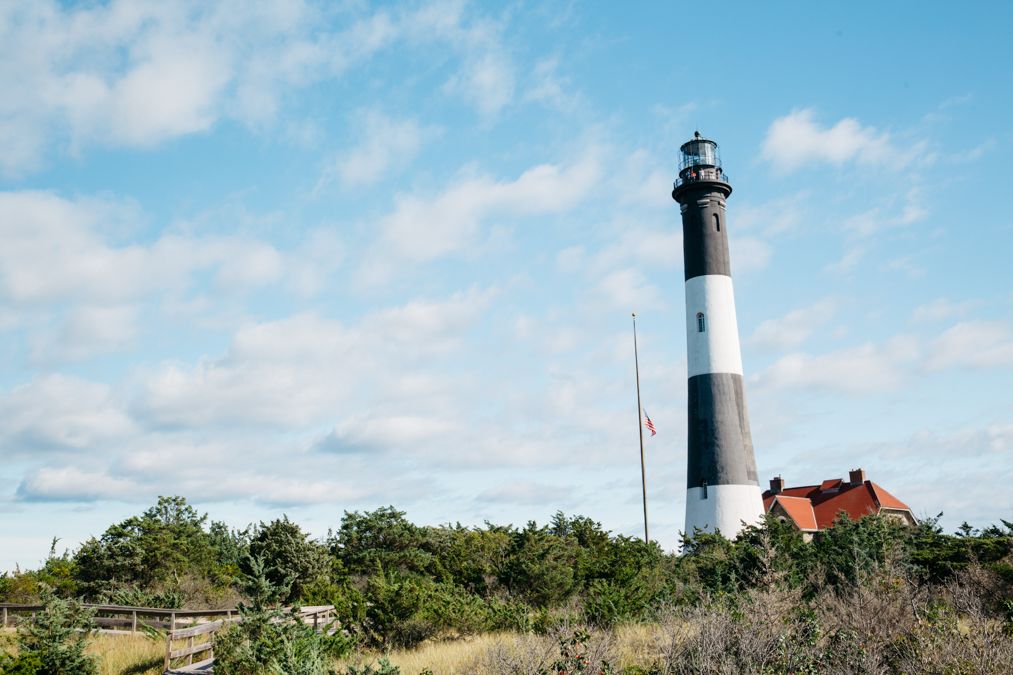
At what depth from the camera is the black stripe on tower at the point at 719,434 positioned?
36.9 meters

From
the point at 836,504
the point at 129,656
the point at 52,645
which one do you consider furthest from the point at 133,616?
the point at 836,504

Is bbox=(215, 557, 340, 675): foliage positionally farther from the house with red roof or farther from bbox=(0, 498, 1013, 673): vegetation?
the house with red roof

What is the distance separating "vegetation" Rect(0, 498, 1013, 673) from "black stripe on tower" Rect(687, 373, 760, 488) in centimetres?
334

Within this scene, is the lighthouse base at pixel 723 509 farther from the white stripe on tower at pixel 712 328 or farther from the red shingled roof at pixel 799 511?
the red shingled roof at pixel 799 511

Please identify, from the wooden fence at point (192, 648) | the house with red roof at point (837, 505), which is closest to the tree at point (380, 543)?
the wooden fence at point (192, 648)

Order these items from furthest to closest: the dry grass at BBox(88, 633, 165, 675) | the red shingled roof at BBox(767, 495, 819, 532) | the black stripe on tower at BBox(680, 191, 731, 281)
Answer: the red shingled roof at BBox(767, 495, 819, 532)
the black stripe on tower at BBox(680, 191, 731, 281)
the dry grass at BBox(88, 633, 165, 675)

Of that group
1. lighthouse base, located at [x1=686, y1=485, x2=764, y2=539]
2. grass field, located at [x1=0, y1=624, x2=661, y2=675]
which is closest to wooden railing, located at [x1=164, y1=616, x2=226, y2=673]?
grass field, located at [x1=0, y1=624, x2=661, y2=675]

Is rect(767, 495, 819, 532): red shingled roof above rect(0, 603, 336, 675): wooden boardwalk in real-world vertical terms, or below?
above

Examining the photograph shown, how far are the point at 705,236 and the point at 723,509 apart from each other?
42.3ft

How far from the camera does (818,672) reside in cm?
1277

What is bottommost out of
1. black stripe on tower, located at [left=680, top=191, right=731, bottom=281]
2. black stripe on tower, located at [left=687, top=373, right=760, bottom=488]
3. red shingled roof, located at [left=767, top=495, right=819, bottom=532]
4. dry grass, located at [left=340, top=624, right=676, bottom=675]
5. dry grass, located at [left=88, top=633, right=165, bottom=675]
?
dry grass, located at [left=88, top=633, right=165, bottom=675]

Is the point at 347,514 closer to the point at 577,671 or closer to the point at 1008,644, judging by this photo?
the point at 577,671

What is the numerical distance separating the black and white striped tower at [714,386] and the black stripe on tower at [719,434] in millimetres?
45

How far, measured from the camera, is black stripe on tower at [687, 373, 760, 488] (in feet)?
121
